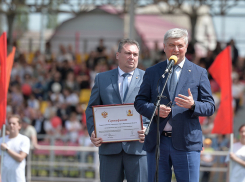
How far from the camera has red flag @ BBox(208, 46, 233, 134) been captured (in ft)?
23.2

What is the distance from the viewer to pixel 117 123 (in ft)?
15.9

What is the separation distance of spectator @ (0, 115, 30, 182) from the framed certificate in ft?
6.25

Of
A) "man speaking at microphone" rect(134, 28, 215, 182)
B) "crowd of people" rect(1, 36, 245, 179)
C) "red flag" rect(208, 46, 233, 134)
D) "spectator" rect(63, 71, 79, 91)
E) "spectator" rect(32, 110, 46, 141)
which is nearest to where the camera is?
"man speaking at microphone" rect(134, 28, 215, 182)

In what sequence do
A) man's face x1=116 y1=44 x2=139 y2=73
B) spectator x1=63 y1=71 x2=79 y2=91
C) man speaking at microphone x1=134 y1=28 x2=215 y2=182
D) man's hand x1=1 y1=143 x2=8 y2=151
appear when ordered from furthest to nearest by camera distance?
spectator x1=63 y1=71 x2=79 y2=91 < man's hand x1=1 y1=143 x2=8 y2=151 < man's face x1=116 y1=44 x2=139 y2=73 < man speaking at microphone x1=134 y1=28 x2=215 y2=182

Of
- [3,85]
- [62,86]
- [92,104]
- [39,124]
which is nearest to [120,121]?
[92,104]

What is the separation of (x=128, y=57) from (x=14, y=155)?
2.44 m

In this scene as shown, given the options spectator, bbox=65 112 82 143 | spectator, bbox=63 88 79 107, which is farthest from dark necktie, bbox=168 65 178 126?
spectator, bbox=63 88 79 107

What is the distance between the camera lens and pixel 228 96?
23.3ft

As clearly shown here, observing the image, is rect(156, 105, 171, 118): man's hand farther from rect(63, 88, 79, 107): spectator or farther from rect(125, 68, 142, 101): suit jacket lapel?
rect(63, 88, 79, 107): spectator

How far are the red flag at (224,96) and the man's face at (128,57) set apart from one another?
2637mm

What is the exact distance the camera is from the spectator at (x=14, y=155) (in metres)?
6.29

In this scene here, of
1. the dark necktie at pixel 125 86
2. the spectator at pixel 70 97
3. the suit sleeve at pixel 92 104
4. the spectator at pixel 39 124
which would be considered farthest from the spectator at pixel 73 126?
the dark necktie at pixel 125 86

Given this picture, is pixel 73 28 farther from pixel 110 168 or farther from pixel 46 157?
pixel 110 168

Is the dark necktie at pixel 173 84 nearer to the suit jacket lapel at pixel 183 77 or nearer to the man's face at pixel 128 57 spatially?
the suit jacket lapel at pixel 183 77
